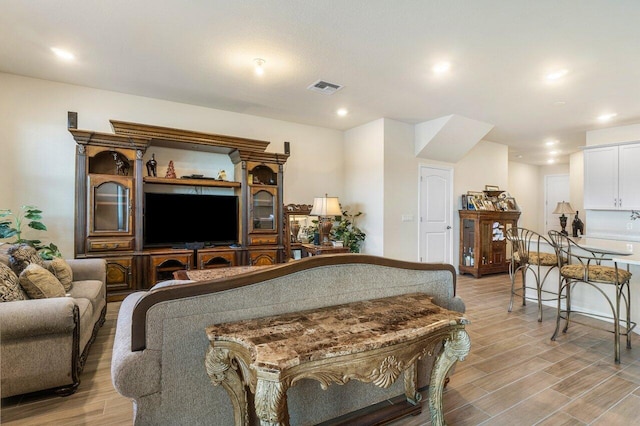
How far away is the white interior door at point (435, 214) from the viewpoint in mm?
5758

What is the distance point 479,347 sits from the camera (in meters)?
2.82

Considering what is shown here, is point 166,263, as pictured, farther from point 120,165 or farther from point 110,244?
point 120,165

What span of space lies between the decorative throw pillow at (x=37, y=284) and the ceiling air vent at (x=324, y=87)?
3.24 m

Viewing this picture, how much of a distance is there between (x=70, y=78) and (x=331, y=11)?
340cm

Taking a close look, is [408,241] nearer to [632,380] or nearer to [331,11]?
[632,380]

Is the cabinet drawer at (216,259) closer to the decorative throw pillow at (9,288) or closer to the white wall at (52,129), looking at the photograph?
the white wall at (52,129)

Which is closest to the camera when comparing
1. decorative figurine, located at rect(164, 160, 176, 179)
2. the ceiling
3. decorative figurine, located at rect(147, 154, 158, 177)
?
the ceiling

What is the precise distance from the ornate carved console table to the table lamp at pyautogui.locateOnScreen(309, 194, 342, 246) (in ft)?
10.4

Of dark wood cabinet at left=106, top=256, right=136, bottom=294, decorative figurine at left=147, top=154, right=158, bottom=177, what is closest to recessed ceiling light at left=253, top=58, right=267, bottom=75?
decorative figurine at left=147, top=154, right=158, bottom=177

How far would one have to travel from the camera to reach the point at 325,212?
474cm

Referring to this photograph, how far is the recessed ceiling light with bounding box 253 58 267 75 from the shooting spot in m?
3.20

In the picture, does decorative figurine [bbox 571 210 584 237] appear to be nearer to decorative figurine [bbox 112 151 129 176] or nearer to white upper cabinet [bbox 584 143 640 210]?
white upper cabinet [bbox 584 143 640 210]

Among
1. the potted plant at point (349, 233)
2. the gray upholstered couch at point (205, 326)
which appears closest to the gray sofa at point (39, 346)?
the gray upholstered couch at point (205, 326)

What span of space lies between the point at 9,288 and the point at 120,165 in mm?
2345
